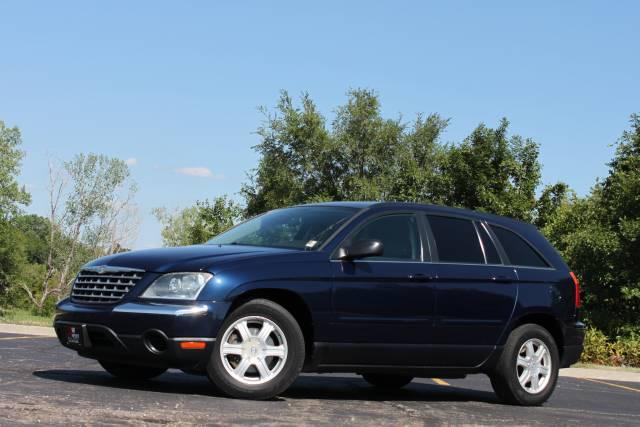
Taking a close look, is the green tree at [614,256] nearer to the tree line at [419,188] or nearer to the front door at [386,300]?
the tree line at [419,188]

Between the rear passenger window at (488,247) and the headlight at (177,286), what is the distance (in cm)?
315

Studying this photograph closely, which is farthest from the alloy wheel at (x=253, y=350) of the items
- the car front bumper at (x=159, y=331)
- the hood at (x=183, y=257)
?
the hood at (x=183, y=257)

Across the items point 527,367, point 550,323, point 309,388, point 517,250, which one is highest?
point 517,250

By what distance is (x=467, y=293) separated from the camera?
923cm

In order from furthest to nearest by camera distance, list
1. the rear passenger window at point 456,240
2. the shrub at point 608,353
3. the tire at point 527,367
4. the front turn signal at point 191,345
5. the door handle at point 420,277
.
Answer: the shrub at point 608,353
the tire at point 527,367
the rear passenger window at point 456,240
the door handle at point 420,277
the front turn signal at point 191,345

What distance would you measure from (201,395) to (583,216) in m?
35.3

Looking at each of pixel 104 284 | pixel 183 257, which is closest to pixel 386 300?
pixel 183 257

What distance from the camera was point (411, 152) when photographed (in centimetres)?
6066

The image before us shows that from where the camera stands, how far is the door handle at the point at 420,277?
8.88m

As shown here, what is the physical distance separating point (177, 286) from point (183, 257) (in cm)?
32

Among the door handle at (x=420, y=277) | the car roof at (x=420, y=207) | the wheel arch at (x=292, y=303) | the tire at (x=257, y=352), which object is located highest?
the car roof at (x=420, y=207)

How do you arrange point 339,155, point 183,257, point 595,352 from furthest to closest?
1. point 339,155
2. point 595,352
3. point 183,257

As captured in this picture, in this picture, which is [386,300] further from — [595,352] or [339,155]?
[339,155]

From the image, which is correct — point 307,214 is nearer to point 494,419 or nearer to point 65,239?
point 494,419
